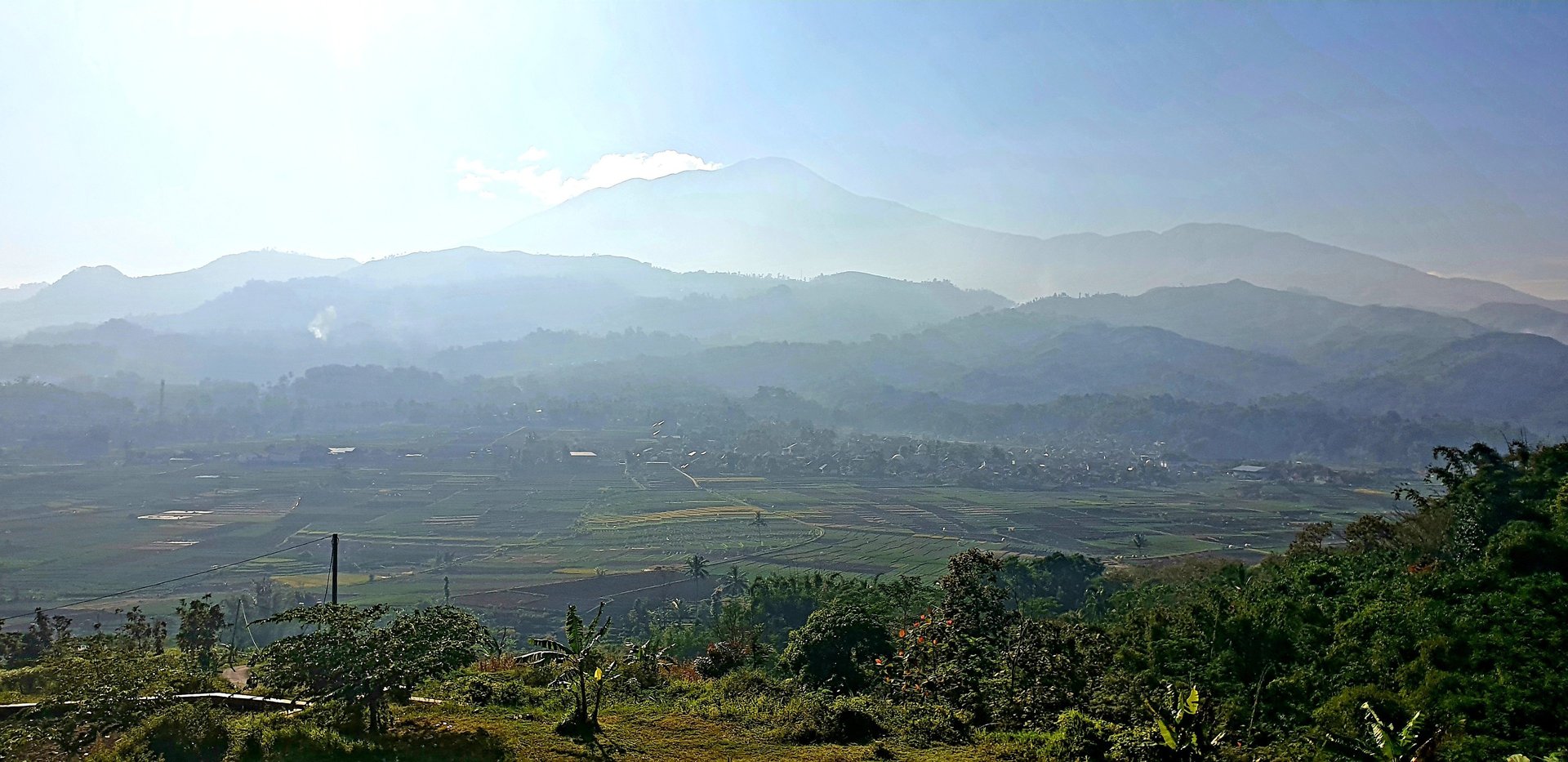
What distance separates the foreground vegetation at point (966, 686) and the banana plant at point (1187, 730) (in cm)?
2

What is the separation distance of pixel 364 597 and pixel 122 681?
34542mm

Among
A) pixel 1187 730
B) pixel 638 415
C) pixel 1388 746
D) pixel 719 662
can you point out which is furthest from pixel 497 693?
pixel 638 415

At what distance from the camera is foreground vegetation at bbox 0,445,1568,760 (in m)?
6.26

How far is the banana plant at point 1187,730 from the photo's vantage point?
5.39 m

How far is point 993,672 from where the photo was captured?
29.8 feet

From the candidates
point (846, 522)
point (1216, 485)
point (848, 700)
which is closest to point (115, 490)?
point (846, 522)

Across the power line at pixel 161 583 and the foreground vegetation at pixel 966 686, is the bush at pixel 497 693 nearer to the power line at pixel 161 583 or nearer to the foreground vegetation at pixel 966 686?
the foreground vegetation at pixel 966 686

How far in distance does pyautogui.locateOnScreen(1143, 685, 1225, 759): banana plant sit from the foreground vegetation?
2cm

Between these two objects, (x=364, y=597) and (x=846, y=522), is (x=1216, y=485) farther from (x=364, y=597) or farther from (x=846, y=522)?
(x=364, y=597)

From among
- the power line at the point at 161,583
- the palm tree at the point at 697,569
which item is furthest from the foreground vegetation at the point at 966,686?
the power line at the point at 161,583

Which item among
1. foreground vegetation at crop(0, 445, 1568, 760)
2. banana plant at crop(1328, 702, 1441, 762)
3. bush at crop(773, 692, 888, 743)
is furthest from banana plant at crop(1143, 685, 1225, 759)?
bush at crop(773, 692, 888, 743)

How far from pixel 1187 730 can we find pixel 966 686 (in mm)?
3559

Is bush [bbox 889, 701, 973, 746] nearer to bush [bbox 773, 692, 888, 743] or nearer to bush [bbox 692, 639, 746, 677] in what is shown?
bush [bbox 773, 692, 888, 743]

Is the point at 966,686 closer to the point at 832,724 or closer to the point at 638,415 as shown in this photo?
the point at 832,724
